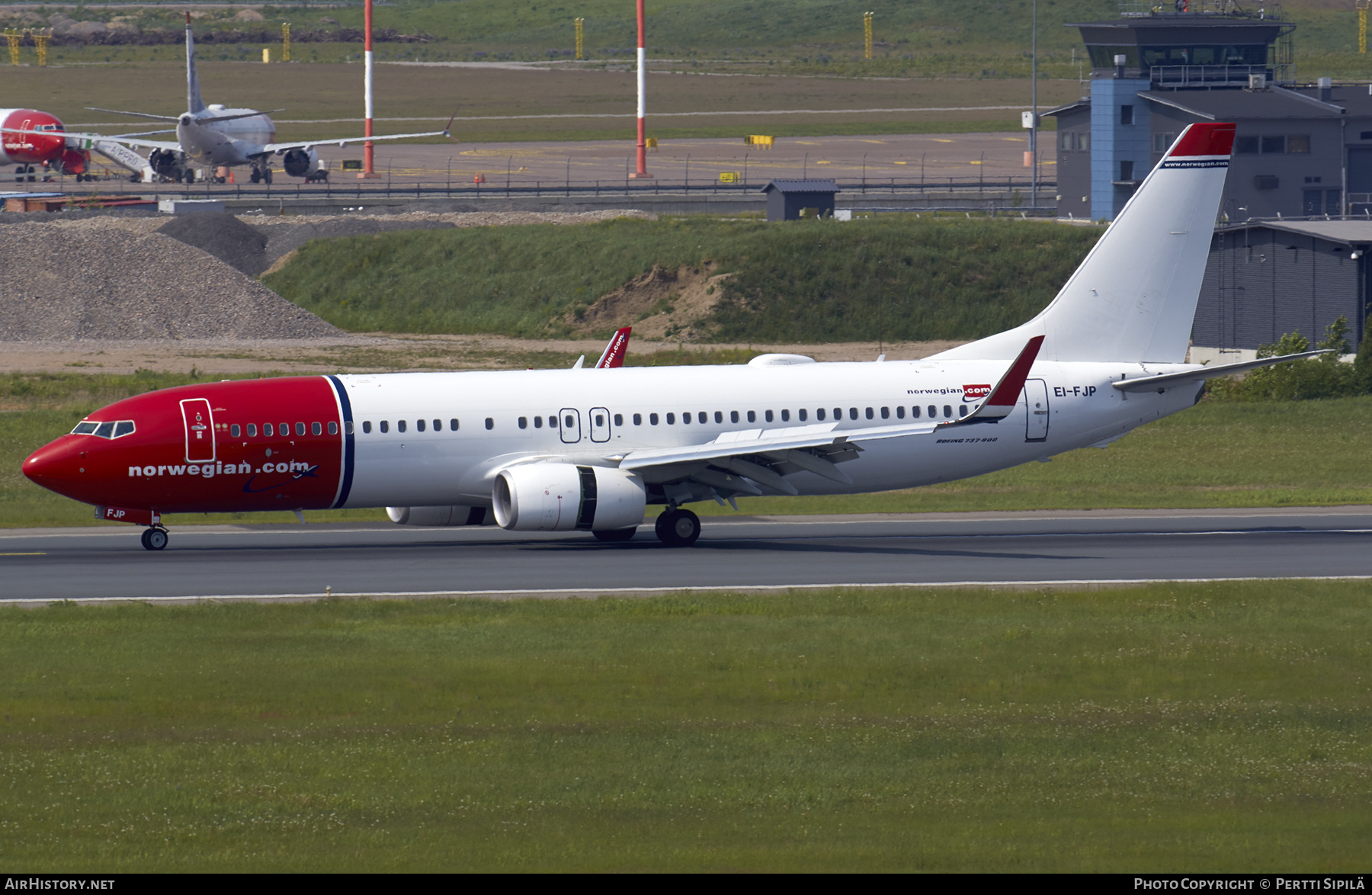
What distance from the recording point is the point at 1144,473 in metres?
54.6

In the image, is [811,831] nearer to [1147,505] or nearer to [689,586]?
[689,586]

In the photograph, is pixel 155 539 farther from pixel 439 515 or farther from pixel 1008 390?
pixel 1008 390

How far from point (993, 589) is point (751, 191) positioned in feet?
332

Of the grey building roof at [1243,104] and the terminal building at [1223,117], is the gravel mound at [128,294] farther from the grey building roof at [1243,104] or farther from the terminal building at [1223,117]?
the grey building roof at [1243,104]

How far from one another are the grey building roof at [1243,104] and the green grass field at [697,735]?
3038 inches

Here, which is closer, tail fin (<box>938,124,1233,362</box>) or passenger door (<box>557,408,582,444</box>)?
passenger door (<box>557,408,582,444</box>)

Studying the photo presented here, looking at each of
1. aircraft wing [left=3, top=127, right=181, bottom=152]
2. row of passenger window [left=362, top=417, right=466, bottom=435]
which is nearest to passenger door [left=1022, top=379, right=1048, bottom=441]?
row of passenger window [left=362, top=417, right=466, bottom=435]

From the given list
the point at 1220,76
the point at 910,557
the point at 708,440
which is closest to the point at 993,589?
the point at 910,557

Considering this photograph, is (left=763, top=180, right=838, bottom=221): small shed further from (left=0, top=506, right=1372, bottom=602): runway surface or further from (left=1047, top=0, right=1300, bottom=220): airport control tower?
(left=0, top=506, right=1372, bottom=602): runway surface

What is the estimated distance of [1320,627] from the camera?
29922 millimetres

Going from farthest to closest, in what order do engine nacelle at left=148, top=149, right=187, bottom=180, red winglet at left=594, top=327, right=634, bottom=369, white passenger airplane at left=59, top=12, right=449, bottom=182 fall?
engine nacelle at left=148, top=149, right=187, bottom=180
white passenger airplane at left=59, top=12, right=449, bottom=182
red winglet at left=594, top=327, right=634, bottom=369

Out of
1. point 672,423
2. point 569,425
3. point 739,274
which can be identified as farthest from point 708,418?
point 739,274

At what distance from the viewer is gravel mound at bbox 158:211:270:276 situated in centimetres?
10681

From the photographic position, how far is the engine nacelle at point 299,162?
464 feet
